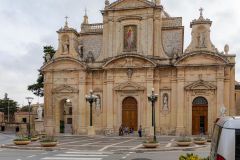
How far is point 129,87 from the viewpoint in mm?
44188

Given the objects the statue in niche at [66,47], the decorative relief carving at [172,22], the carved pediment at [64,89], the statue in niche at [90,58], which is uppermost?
the decorative relief carving at [172,22]

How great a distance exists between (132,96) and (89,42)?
9.77 metres

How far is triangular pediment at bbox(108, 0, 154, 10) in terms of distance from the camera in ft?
147

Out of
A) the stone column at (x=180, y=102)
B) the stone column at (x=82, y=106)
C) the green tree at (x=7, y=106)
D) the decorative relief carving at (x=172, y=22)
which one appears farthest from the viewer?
the green tree at (x=7, y=106)

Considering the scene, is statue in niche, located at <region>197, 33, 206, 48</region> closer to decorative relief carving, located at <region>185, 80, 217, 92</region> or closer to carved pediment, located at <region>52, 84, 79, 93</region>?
decorative relief carving, located at <region>185, 80, 217, 92</region>

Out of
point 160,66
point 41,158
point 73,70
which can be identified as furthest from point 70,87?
point 41,158

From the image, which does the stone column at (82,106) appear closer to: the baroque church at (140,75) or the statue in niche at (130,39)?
the baroque church at (140,75)

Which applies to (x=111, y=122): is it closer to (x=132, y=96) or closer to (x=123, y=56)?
(x=132, y=96)

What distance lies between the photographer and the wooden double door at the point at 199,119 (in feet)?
138

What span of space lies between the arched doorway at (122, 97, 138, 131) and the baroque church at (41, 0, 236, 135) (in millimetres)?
120

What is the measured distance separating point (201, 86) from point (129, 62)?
8737 millimetres

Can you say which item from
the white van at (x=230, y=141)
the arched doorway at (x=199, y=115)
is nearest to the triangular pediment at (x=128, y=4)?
the arched doorway at (x=199, y=115)

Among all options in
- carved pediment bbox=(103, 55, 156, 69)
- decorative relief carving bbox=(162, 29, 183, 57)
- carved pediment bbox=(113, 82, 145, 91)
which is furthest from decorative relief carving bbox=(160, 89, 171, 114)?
decorative relief carving bbox=(162, 29, 183, 57)

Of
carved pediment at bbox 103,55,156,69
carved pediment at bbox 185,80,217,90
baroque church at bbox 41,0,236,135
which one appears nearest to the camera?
carved pediment at bbox 185,80,217,90
